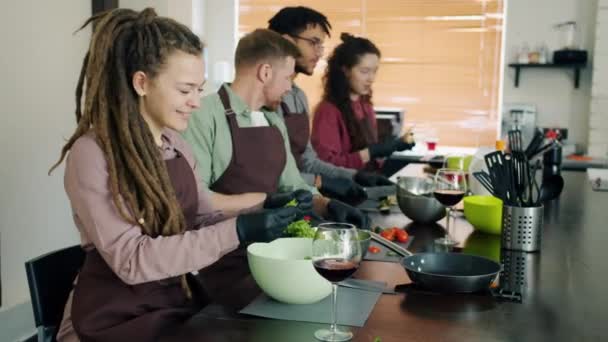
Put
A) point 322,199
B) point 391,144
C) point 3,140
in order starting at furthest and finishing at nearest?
1. point 391,144
2. point 3,140
3. point 322,199

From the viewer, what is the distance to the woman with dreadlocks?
1.50 m

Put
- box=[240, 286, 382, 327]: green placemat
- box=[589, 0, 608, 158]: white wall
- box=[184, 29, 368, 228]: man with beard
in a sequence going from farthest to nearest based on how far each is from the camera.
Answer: box=[589, 0, 608, 158]: white wall → box=[184, 29, 368, 228]: man with beard → box=[240, 286, 382, 327]: green placemat

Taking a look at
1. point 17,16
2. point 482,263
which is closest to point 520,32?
point 17,16

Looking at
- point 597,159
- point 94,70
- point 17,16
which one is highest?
point 17,16

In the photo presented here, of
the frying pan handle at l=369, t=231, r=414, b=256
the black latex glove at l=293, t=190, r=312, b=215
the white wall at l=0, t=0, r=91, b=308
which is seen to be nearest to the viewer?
the frying pan handle at l=369, t=231, r=414, b=256

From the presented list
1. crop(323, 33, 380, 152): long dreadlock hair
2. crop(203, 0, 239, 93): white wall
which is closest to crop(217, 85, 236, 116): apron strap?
crop(323, 33, 380, 152): long dreadlock hair

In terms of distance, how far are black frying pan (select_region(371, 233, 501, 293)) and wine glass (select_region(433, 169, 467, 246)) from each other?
0.35m

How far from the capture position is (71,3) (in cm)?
354

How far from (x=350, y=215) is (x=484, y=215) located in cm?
42

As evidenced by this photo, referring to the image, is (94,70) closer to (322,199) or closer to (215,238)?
(215,238)

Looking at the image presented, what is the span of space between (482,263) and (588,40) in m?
4.19

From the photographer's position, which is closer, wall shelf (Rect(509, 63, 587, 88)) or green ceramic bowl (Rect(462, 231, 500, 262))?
green ceramic bowl (Rect(462, 231, 500, 262))

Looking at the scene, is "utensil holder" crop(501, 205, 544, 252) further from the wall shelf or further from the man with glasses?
the wall shelf

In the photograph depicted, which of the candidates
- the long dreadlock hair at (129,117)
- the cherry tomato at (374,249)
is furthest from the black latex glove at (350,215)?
the long dreadlock hair at (129,117)
